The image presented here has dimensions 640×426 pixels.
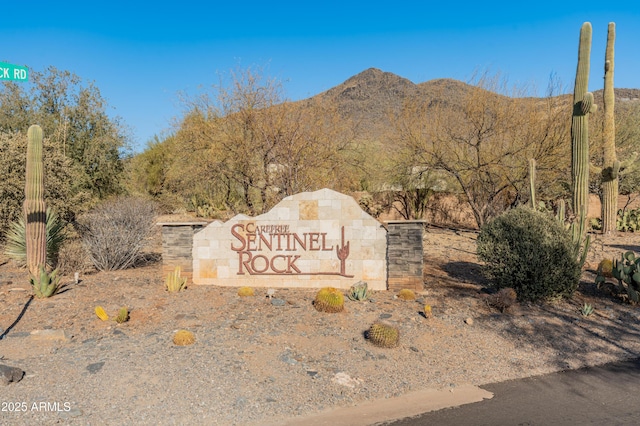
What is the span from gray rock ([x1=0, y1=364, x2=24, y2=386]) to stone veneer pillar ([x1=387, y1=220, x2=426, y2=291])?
655cm

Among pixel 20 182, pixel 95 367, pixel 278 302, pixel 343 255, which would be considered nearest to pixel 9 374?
pixel 95 367

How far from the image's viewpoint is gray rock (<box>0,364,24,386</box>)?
5.68m

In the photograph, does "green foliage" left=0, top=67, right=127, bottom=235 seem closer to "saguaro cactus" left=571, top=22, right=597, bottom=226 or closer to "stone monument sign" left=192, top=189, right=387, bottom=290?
"stone monument sign" left=192, top=189, right=387, bottom=290

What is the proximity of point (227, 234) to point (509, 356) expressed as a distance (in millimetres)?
5968

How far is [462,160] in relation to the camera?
62.8 feet

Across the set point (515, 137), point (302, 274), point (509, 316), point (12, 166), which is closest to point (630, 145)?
point (515, 137)

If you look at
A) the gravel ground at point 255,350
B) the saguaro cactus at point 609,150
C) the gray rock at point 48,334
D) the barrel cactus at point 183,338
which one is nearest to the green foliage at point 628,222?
the saguaro cactus at point 609,150

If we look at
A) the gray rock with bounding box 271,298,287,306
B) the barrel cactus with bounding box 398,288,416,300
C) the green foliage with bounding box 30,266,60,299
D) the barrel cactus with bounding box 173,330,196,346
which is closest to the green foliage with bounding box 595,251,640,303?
the barrel cactus with bounding box 398,288,416,300

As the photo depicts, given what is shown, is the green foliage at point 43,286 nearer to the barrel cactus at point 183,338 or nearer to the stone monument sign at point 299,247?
the stone monument sign at point 299,247

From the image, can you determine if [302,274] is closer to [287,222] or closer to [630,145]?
[287,222]

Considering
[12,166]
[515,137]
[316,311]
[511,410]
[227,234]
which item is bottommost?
[511,410]

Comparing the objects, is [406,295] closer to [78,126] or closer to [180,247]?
[180,247]

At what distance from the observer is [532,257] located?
30.5 ft

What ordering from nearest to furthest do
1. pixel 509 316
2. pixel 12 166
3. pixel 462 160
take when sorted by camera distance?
pixel 509 316 → pixel 12 166 → pixel 462 160
